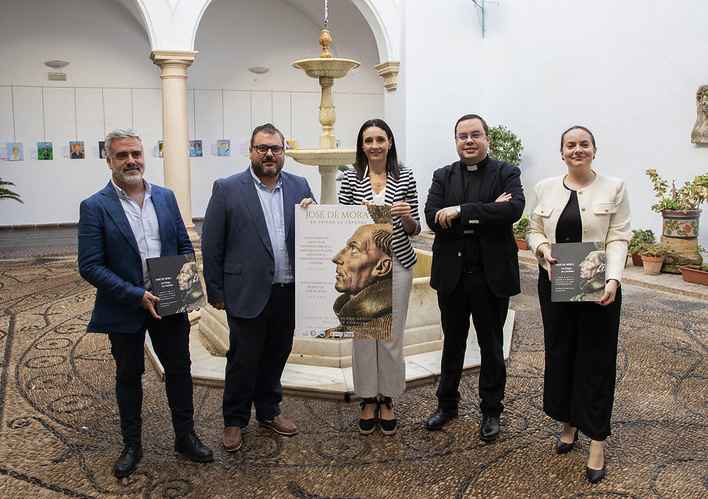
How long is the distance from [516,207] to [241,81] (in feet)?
42.3

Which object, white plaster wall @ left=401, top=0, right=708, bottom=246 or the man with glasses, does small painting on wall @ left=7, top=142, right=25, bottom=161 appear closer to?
white plaster wall @ left=401, top=0, right=708, bottom=246

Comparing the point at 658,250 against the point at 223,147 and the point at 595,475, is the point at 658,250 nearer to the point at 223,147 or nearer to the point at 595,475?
the point at 595,475

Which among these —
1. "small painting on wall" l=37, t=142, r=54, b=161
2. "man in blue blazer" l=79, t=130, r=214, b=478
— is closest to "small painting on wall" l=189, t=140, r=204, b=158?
"small painting on wall" l=37, t=142, r=54, b=161

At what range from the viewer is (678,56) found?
8703mm

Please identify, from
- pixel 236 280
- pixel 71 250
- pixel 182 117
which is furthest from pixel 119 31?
pixel 236 280

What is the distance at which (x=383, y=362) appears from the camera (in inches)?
138

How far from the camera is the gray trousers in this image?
3.48 m

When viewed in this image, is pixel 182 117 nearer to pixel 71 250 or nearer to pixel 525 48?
pixel 71 250

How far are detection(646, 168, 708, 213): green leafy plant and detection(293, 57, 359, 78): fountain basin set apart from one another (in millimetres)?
4314

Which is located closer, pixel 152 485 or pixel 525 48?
pixel 152 485

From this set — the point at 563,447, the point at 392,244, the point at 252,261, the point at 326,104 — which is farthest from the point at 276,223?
the point at 326,104

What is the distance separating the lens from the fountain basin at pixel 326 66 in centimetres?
752

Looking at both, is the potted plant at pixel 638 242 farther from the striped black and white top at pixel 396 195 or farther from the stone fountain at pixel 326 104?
the striped black and white top at pixel 396 195

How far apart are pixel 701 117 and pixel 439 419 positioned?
266 inches
